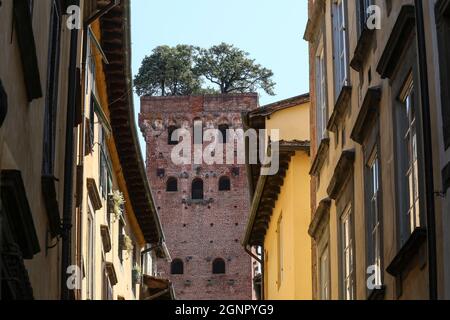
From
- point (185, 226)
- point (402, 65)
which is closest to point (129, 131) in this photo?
point (402, 65)

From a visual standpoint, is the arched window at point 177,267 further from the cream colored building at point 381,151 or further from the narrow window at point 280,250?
the cream colored building at point 381,151

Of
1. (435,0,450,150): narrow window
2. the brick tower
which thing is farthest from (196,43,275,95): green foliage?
(435,0,450,150): narrow window

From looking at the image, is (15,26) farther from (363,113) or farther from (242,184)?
(242,184)

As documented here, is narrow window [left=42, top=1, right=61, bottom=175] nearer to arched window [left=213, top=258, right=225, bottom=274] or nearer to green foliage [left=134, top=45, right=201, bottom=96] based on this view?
arched window [left=213, top=258, right=225, bottom=274]

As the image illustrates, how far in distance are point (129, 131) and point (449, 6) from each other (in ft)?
52.6

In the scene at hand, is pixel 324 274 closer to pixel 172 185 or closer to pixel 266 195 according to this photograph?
pixel 266 195

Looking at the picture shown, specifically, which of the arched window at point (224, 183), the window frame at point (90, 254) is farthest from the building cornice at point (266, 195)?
the arched window at point (224, 183)

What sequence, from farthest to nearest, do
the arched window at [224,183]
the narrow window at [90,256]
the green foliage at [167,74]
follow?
the green foliage at [167,74] < the arched window at [224,183] < the narrow window at [90,256]

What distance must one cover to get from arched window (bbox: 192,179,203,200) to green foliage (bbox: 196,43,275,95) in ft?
47.2

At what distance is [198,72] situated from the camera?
97.9m

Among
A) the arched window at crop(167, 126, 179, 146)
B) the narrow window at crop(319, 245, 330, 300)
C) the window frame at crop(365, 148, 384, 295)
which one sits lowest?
the narrow window at crop(319, 245, 330, 300)

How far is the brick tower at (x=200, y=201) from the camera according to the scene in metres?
82.5

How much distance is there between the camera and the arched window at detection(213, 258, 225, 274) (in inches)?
3258

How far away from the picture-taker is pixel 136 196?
30.5 meters
